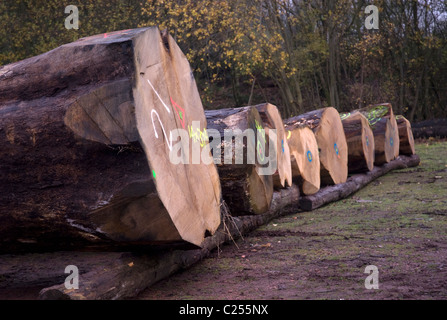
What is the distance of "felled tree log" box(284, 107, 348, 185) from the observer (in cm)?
677

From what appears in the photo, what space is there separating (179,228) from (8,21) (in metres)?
13.7

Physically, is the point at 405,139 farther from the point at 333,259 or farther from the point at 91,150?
the point at 91,150

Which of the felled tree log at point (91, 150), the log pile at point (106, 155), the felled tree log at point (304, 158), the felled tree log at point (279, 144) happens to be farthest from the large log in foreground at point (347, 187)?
the felled tree log at point (91, 150)

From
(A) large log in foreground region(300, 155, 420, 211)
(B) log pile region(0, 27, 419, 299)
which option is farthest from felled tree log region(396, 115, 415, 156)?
(B) log pile region(0, 27, 419, 299)

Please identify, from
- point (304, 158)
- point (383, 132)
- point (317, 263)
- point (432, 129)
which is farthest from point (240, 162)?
point (432, 129)

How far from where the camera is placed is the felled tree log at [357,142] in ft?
26.3

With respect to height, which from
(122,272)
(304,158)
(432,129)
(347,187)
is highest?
(304,158)

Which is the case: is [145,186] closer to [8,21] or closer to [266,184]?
→ [266,184]

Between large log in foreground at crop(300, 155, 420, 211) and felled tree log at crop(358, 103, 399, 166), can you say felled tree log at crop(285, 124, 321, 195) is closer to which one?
large log in foreground at crop(300, 155, 420, 211)

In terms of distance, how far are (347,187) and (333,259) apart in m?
3.59

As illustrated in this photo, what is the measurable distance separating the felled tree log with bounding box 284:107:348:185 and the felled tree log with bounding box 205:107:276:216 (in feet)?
6.89

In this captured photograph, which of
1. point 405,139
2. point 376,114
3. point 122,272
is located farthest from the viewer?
point 405,139

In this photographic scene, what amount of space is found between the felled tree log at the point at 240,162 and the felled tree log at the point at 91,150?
1339 millimetres

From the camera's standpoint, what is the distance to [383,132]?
30.3 ft
